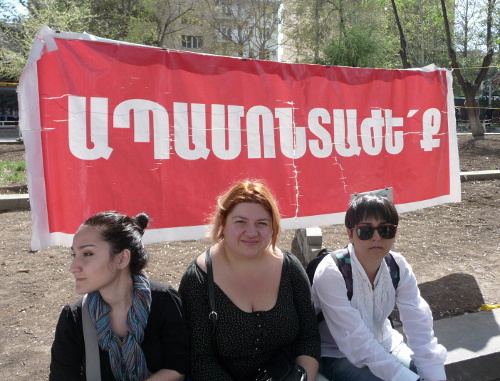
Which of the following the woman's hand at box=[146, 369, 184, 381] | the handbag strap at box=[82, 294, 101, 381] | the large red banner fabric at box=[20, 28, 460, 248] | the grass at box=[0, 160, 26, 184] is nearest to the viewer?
the handbag strap at box=[82, 294, 101, 381]

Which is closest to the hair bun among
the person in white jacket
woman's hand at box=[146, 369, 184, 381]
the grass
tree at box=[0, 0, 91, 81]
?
woman's hand at box=[146, 369, 184, 381]

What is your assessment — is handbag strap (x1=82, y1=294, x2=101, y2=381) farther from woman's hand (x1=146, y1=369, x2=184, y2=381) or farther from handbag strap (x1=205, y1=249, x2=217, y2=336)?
handbag strap (x1=205, y1=249, x2=217, y2=336)

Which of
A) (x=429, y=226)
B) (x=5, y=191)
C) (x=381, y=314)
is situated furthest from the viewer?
(x=5, y=191)

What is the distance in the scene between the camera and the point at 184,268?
5.23 metres

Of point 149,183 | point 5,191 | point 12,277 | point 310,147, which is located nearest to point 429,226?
point 310,147

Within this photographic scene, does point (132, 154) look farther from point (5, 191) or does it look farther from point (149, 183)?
point (5, 191)

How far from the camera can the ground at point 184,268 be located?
372 centimetres

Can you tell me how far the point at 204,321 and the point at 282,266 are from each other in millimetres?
475

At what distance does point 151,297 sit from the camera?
89.8 inches

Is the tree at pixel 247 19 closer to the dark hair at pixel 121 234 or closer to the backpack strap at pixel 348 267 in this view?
the backpack strap at pixel 348 267

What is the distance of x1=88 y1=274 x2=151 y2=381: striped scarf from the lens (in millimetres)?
2141

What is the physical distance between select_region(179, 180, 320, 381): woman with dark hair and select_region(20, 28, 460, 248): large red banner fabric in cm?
130

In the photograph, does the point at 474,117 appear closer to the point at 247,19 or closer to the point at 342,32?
the point at 342,32

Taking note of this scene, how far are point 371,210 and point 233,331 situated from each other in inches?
37.2
